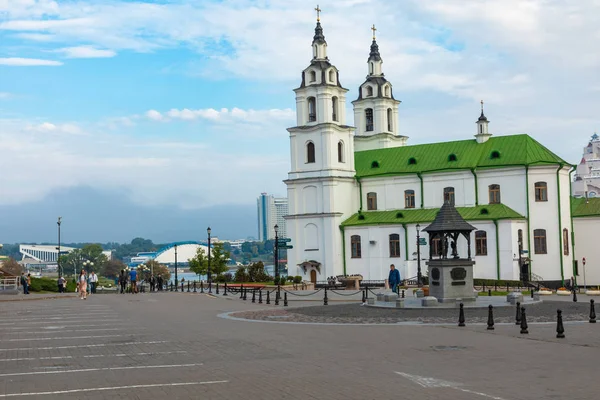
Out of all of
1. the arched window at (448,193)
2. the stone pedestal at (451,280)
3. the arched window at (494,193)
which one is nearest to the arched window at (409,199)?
the arched window at (448,193)

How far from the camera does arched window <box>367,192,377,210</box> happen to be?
7550 centimetres

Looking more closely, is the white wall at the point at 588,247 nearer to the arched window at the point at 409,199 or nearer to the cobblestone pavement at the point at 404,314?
the arched window at the point at 409,199

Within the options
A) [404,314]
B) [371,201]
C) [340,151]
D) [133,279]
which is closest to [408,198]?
[371,201]

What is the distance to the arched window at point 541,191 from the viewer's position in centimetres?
6615

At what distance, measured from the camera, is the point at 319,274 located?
7350 centimetres

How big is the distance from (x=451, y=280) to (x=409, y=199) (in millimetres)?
41399

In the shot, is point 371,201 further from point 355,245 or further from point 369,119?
point 369,119

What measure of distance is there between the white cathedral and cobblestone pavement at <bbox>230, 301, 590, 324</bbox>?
109ft

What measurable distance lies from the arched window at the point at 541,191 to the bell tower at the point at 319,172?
17.7 m

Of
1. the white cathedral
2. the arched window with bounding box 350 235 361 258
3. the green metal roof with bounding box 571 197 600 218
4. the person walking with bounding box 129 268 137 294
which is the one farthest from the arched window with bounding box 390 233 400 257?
the person walking with bounding box 129 268 137 294

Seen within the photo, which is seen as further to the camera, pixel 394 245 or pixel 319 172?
pixel 319 172

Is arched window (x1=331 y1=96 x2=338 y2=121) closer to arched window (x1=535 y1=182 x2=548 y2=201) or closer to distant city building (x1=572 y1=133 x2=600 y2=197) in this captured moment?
arched window (x1=535 y1=182 x2=548 y2=201)

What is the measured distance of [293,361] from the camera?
51.9ft

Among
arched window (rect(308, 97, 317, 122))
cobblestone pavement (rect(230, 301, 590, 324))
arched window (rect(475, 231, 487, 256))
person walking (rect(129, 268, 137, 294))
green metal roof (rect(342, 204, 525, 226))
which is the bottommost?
cobblestone pavement (rect(230, 301, 590, 324))
